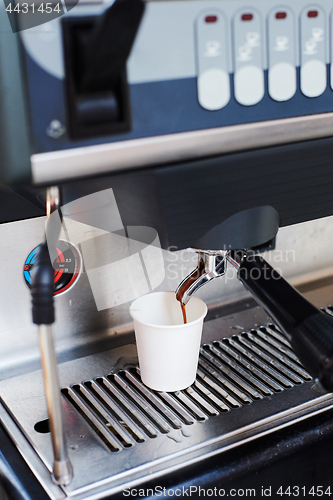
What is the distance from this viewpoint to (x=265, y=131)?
0.38 m

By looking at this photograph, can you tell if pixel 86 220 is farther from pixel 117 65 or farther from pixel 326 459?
pixel 326 459

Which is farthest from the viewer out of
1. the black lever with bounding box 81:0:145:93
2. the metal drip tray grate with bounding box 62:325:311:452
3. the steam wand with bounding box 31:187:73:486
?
the metal drip tray grate with bounding box 62:325:311:452

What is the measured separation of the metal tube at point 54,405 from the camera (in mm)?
400

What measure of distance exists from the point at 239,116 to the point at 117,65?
101 millimetres

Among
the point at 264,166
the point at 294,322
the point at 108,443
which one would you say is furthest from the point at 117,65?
the point at 108,443

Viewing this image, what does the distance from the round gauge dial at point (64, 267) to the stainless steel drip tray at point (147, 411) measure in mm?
112

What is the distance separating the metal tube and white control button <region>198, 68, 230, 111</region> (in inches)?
8.4

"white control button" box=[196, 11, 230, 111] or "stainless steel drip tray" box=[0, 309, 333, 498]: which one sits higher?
"white control button" box=[196, 11, 230, 111]

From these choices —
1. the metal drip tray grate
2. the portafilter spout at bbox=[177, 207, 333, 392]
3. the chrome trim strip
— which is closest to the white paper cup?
the metal drip tray grate

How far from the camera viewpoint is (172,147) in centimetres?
35

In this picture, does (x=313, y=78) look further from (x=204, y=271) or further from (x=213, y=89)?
(x=204, y=271)

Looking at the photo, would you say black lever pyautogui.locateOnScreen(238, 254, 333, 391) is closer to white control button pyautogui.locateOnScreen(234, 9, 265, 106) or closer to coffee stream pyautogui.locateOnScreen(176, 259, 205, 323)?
coffee stream pyautogui.locateOnScreen(176, 259, 205, 323)

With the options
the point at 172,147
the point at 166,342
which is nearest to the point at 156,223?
the point at 172,147

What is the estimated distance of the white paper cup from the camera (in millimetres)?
567
